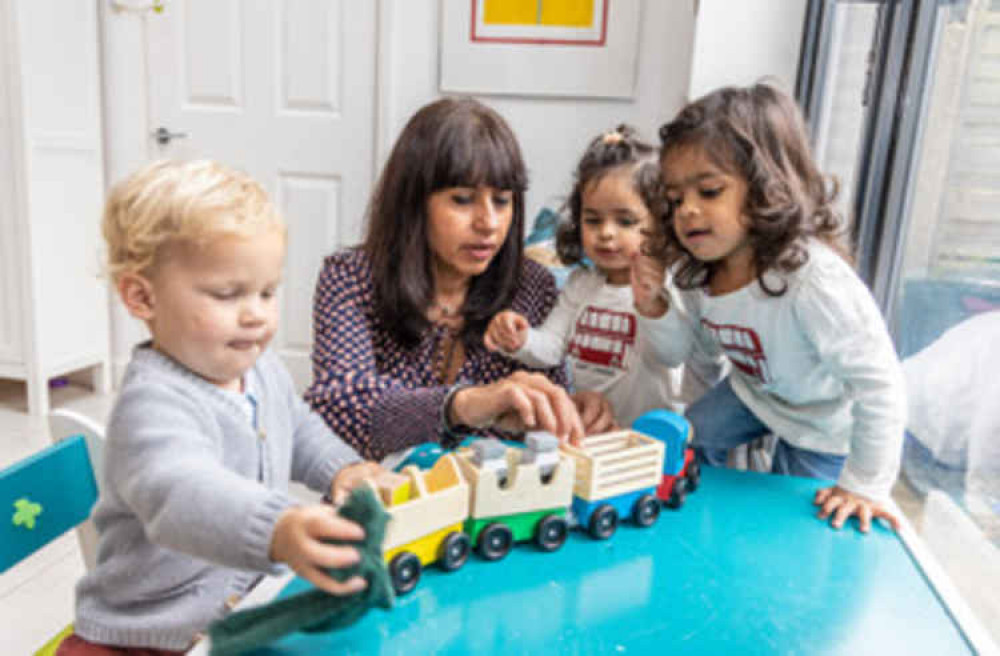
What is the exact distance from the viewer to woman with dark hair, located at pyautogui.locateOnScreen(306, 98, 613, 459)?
1021mm

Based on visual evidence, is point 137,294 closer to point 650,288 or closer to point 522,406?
point 522,406

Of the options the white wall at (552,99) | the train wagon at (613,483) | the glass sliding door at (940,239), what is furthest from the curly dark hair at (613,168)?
the white wall at (552,99)

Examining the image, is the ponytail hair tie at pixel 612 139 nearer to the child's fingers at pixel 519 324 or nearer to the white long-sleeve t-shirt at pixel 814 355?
the white long-sleeve t-shirt at pixel 814 355

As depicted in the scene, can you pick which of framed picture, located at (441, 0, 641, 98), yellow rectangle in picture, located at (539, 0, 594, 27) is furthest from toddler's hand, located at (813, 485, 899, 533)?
yellow rectangle in picture, located at (539, 0, 594, 27)

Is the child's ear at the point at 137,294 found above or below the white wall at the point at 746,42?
below

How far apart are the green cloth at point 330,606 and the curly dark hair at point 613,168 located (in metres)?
0.91

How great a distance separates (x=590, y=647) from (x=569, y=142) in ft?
7.80

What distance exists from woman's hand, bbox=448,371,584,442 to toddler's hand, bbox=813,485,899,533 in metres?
0.29

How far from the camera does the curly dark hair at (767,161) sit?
3.51 feet

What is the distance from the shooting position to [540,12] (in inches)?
104

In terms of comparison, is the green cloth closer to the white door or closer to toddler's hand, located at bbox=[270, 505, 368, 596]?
toddler's hand, located at bbox=[270, 505, 368, 596]

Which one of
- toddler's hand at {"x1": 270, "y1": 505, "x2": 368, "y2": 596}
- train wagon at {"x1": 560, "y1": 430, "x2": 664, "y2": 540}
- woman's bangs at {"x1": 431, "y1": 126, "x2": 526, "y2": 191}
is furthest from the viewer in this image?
woman's bangs at {"x1": 431, "y1": 126, "x2": 526, "y2": 191}

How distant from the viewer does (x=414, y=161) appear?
3.67 feet

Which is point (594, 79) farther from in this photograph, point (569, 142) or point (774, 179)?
point (774, 179)
